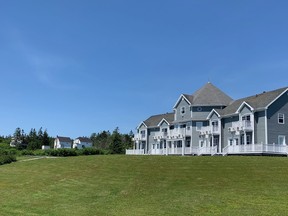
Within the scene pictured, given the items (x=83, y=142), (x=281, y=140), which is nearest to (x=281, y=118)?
(x=281, y=140)

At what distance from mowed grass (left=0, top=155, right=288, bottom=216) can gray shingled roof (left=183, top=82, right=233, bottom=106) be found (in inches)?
1019

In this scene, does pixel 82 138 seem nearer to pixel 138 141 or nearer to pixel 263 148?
pixel 138 141

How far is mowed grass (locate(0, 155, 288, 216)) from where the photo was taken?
1481 centimetres

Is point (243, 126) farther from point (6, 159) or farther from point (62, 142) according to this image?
point (62, 142)

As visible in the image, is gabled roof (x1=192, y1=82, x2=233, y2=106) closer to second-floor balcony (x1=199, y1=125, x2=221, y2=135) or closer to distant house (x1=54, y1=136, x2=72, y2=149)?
second-floor balcony (x1=199, y1=125, x2=221, y2=135)

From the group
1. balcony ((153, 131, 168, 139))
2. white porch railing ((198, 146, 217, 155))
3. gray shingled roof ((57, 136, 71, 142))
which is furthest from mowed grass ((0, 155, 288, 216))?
gray shingled roof ((57, 136, 71, 142))

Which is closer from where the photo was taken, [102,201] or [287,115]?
[102,201]

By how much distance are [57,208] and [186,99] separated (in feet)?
138

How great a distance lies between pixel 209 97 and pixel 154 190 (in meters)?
37.9

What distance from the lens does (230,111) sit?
48.2 metres

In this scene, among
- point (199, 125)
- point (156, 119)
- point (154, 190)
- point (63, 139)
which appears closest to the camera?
point (154, 190)

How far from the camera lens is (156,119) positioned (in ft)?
221

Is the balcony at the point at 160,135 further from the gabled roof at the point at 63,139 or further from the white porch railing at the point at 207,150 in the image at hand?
the gabled roof at the point at 63,139

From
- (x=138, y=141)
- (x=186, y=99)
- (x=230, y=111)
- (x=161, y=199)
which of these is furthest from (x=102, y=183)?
(x=138, y=141)
